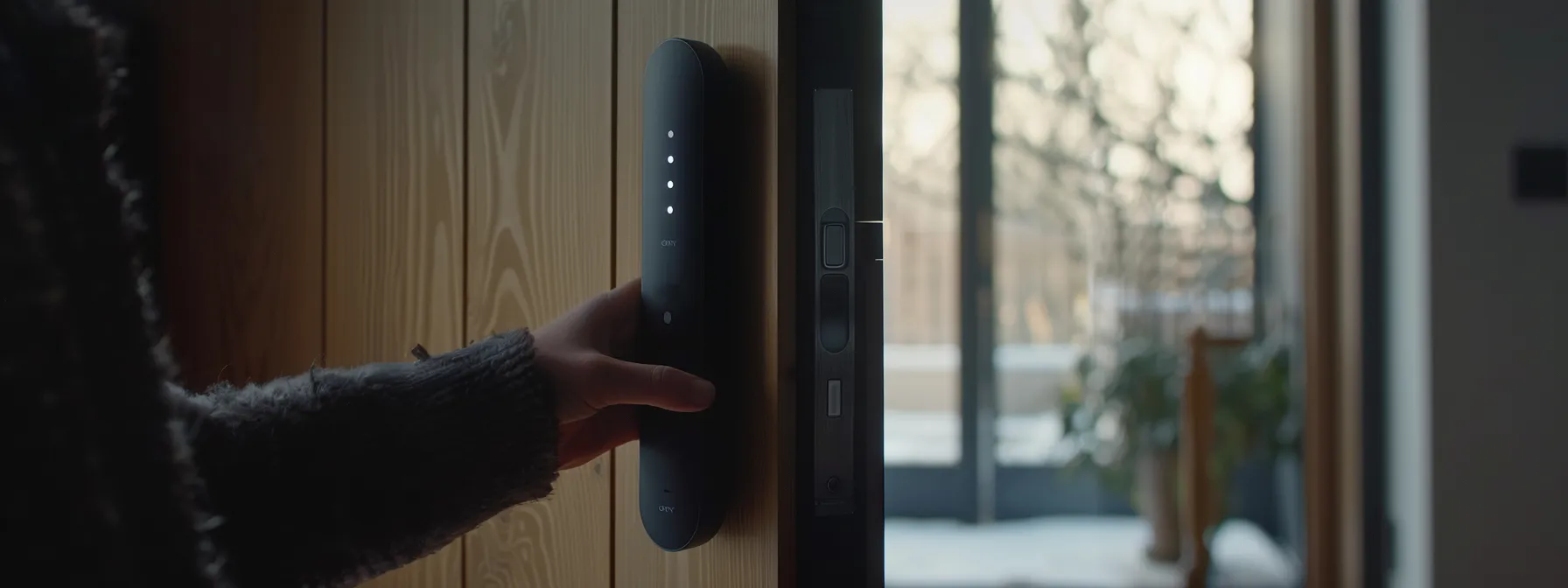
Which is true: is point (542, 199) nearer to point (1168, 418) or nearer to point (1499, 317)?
point (1499, 317)

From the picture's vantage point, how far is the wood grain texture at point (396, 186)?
59 cm

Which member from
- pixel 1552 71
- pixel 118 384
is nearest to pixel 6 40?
pixel 118 384

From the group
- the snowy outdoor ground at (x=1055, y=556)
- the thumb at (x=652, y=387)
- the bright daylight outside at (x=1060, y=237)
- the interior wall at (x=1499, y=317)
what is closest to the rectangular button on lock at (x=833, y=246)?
the thumb at (x=652, y=387)

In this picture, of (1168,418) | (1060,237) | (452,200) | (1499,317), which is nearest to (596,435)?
(452,200)

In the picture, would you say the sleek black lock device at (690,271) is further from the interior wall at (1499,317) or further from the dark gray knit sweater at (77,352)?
the interior wall at (1499,317)

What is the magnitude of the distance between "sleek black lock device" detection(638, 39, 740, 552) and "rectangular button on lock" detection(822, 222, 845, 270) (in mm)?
56

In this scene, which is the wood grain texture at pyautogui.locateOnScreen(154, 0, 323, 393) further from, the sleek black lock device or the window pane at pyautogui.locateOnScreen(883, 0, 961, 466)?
the window pane at pyautogui.locateOnScreen(883, 0, 961, 466)

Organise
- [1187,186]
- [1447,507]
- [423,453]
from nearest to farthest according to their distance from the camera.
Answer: [423,453]
[1447,507]
[1187,186]

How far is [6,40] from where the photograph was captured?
9.3 inches

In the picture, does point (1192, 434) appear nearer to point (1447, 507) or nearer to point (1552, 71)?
point (1447, 507)

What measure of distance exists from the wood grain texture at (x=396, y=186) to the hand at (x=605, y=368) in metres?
0.12

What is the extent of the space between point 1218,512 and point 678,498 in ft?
6.04

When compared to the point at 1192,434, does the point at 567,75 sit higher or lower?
higher

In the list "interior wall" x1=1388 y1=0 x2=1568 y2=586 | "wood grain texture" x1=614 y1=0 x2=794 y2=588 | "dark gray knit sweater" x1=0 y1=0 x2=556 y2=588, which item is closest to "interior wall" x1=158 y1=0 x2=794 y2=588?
"wood grain texture" x1=614 y1=0 x2=794 y2=588
